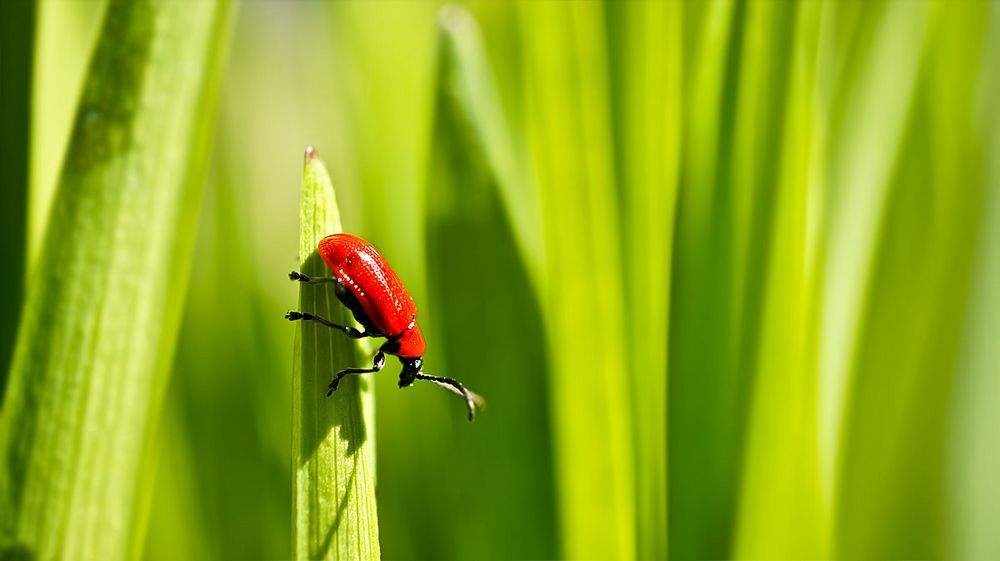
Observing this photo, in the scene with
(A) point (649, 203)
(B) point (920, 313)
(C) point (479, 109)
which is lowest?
(B) point (920, 313)

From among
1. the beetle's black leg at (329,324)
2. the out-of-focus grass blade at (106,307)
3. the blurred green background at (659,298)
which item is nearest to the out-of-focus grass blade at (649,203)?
the blurred green background at (659,298)

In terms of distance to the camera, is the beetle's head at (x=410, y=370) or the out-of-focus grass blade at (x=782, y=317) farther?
the beetle's head at (x=410, y=370)

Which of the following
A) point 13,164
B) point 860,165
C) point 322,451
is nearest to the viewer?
point 322,451

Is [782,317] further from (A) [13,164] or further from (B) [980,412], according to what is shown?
(A) [13,164]

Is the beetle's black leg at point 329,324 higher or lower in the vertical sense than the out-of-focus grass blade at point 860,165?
lower

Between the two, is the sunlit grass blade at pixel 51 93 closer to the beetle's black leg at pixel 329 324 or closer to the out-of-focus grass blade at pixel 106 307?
the out-of-focus grass blade at pixel 106 307

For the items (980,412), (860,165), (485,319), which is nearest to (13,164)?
(485,319)

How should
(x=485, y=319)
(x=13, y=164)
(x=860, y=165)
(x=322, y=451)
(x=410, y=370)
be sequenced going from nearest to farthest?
(x=322, y=451) → (x=13, y=164) → (x=485, y=319) → (x=860, y=165) → (x=410, y=370)
